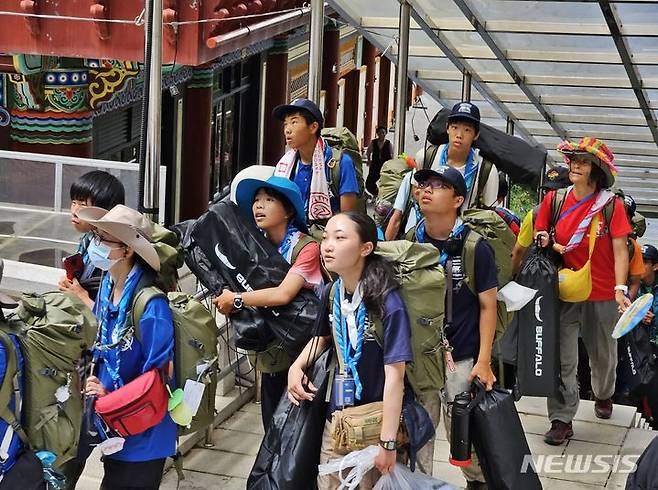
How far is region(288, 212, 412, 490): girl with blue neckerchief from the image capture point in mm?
5258

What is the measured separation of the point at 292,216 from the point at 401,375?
134cm

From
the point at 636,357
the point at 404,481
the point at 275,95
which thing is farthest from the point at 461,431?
the point at 275,95

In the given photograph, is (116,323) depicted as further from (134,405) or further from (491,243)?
(491,243)

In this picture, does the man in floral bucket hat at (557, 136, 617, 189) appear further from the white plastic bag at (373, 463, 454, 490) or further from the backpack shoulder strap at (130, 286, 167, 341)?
the backpack shoulder strap at (130, 286, 167, 341)

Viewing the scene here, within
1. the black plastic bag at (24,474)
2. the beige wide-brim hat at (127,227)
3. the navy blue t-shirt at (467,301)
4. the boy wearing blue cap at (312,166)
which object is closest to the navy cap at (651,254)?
the boy wearing blue cap at (312,166)

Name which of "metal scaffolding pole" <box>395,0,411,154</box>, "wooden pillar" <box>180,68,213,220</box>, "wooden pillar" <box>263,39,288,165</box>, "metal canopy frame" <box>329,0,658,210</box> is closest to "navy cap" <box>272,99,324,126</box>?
"metal canopy frame" <box>329,0,658,210</box>

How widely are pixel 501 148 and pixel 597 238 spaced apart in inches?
36.5

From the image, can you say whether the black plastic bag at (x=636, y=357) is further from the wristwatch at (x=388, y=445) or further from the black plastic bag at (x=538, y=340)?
the wristwatch at (x=388, y=445)

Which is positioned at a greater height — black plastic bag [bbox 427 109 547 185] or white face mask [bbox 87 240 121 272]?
black plastic bag [bbox 427 109 547 185]

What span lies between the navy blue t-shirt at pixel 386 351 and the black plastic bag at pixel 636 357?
399cm

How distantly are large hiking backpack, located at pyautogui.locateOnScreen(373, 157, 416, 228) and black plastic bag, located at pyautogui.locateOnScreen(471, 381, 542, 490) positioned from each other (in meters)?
1.97

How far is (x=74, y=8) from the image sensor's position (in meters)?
15.7

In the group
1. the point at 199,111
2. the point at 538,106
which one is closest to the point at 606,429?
the point at 538,106

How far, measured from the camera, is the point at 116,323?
17.7 feet
